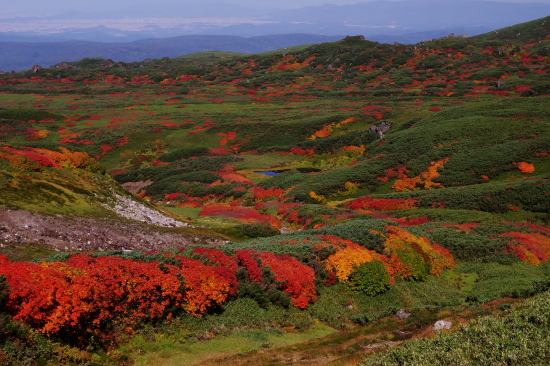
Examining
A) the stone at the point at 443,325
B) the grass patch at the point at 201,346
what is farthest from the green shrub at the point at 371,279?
the stone at the point at 443,325

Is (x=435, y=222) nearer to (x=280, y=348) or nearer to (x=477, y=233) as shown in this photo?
(x=477, y=233)

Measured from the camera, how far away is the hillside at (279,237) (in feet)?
48.2

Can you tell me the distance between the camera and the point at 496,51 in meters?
191

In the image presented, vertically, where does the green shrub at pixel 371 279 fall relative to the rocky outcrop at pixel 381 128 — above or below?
below

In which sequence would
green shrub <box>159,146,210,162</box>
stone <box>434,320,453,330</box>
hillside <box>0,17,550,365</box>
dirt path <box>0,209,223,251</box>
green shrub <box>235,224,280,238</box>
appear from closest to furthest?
stone <box>434,320,453,330</box>, hillside <box>0,17,550,365</box>, dirt path <box>0,209,223,251</box>, green shrub <box>235,224,280,238</box>, green shrub <box>159,146,210,162</box>

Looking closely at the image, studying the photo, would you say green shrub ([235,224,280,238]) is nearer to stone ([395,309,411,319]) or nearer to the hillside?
the hillside

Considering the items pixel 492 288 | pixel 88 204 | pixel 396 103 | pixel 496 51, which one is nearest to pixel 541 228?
pixel 492 288

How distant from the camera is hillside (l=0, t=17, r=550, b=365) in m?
14.7

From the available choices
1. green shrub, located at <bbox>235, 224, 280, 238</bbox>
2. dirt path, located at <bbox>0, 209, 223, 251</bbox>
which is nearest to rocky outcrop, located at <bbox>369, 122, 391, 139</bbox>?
green shrub, located at <bbox>235, 224, 280, 238</bbox>

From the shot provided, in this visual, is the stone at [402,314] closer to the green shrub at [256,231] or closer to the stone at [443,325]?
the stone at [443,325]

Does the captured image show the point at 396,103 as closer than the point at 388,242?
No

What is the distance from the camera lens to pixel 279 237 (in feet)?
116

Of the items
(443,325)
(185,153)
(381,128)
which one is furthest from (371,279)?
(185,153)

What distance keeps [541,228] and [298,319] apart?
2983 cm
